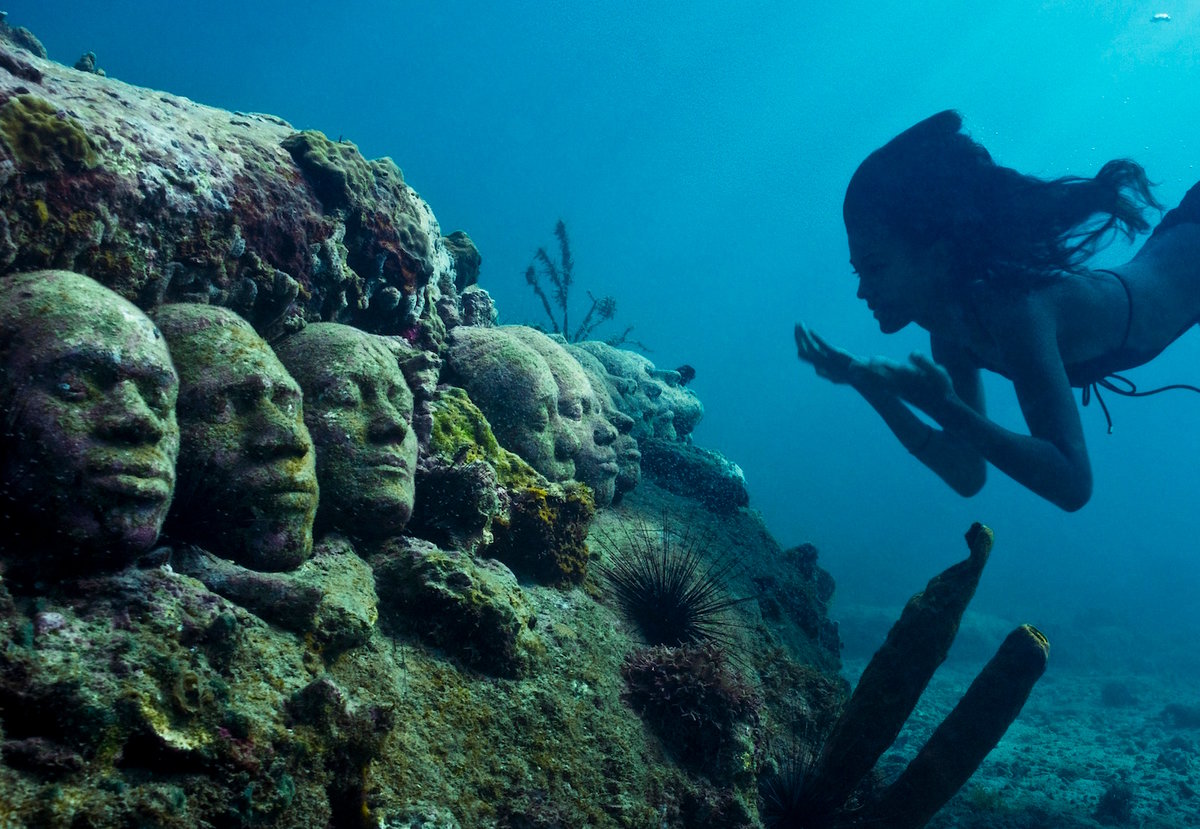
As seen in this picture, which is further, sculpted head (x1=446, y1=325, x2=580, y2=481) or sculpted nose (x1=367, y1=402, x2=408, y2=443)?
sculpted head (x1=446, y1=325, x2=580, y2=481)

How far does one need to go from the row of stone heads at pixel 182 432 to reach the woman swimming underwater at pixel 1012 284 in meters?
3.88

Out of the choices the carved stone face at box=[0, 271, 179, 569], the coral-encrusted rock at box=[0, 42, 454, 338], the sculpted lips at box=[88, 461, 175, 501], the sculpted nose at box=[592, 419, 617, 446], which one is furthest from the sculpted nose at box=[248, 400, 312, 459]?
the sculpted nose at box=[592, 419, 617, 446]

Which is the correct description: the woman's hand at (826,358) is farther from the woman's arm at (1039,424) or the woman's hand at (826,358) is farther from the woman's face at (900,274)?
the woman's arm at (1039,424)

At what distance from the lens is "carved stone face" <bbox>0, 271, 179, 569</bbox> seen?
2.14 metres

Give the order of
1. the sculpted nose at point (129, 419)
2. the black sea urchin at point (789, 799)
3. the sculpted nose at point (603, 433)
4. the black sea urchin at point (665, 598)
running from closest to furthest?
the sculpted nose at point (129, 419) < the black sea urchin at point (789, 799) < the black sea urchin at point (665, 598) < the sculpted nose at point (603, 433)

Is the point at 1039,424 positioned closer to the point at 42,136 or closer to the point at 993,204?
the point at 993,204

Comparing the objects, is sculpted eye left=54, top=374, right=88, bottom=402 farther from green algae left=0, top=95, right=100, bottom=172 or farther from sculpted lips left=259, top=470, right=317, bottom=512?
green algae left=0, top=95, right=100, bottom=172

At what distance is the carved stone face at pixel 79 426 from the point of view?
84.4 inches

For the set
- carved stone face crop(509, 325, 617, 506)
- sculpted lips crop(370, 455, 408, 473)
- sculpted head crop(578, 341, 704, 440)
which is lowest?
sculpted lips crop(370, 455, 408, 473)

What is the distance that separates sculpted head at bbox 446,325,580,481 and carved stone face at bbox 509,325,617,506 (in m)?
0.34

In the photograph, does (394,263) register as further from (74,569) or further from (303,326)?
(74,569)

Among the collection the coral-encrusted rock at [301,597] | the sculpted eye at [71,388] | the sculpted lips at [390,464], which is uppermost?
the sculpted lips at [390,464]

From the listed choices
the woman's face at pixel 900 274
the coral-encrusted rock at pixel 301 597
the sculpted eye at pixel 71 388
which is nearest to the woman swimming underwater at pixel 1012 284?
the woman's face at pixel 900 274

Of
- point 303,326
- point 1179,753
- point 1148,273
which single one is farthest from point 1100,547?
point 303,326
